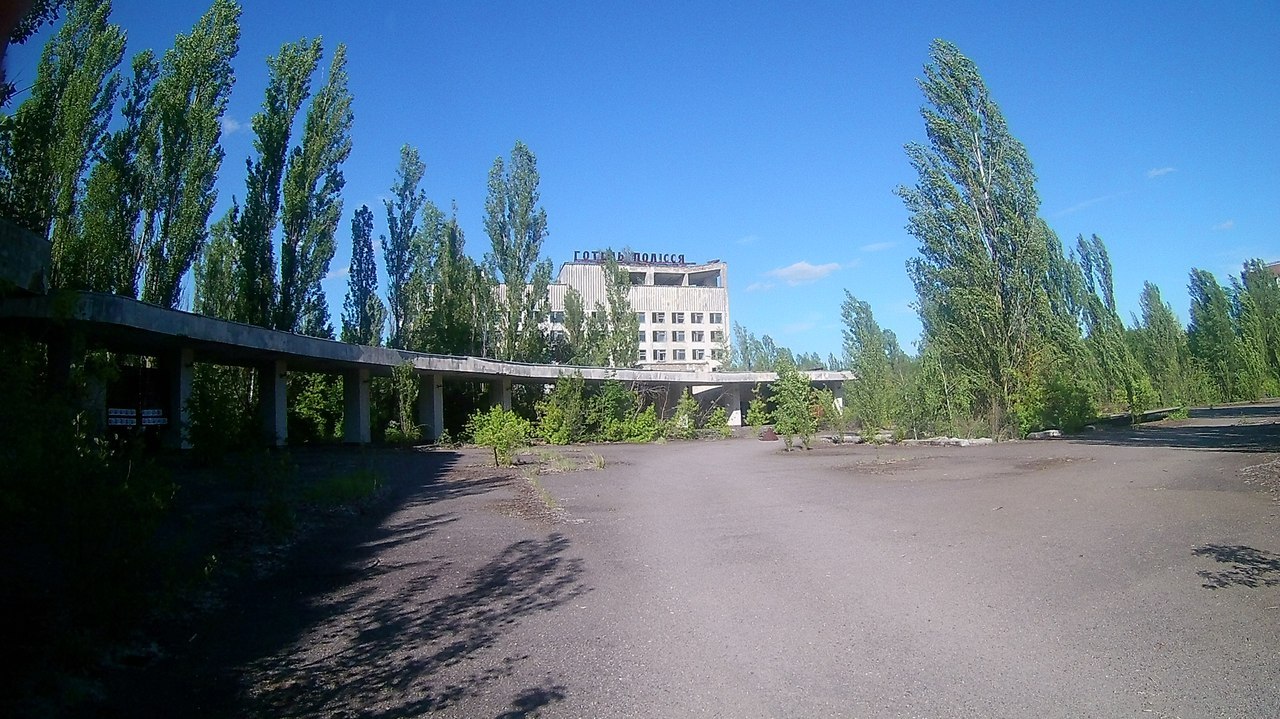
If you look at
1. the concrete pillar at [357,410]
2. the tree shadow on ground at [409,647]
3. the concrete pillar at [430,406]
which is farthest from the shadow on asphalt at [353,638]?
the concrete pillar at [430,406]

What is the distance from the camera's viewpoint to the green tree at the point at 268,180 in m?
24.7

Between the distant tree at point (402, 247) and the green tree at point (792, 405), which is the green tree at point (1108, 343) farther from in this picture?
the distant tree at point (402, 247)

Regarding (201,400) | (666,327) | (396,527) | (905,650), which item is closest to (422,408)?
(201,400)

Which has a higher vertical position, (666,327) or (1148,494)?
(666,327)

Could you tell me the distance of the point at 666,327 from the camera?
263ft

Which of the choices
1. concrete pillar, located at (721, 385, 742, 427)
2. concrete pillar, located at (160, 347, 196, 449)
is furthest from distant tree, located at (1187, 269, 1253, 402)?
concrete pillar, located at (160, 347, 196, 449)

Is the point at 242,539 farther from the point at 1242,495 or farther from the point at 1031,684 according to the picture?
the point at 1242,495

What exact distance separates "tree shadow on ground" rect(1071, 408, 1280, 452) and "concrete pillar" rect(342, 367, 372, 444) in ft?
75.9

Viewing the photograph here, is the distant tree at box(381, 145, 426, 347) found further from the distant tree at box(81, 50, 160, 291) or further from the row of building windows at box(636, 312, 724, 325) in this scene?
the row of building windows at box(636, 312, 724, 325)

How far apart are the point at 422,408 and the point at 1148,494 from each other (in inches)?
1036

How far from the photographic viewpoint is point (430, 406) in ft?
100

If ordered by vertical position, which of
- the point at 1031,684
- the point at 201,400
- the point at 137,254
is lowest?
the point at 1031,684

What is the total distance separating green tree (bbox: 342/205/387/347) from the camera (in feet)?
120

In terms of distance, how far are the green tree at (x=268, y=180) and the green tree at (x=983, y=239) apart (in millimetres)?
23442
